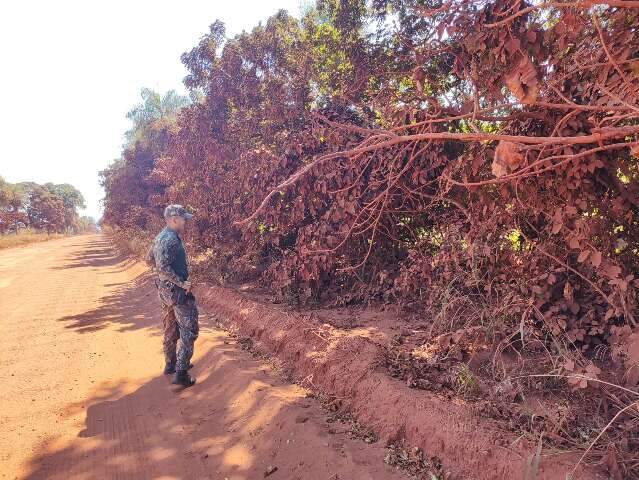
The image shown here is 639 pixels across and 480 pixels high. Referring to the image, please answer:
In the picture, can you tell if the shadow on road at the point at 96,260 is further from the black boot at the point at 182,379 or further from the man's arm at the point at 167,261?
the black boot at the point at 182,379

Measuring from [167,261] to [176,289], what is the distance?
0.36 m

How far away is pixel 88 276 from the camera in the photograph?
14.9 metres

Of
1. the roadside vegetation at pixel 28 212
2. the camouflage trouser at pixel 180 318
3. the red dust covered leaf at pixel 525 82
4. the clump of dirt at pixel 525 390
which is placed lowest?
the clump of dirt at pixel 525 390

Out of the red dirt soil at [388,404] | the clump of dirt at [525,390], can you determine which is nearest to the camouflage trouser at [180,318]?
the red dirt soil at [388,404]

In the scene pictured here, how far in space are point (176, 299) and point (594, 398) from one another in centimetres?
420

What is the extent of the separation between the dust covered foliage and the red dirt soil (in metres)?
0.36

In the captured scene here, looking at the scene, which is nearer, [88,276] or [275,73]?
[275,73]

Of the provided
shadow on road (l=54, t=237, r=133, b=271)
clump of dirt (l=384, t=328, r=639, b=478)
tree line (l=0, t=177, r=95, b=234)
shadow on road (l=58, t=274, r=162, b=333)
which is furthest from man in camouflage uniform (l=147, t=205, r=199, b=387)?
tree line (l=0, t=177, r=95, b=234)

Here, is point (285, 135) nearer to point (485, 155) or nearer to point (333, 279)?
point (333, 279)

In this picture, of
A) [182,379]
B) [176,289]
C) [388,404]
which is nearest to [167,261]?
[176,289]

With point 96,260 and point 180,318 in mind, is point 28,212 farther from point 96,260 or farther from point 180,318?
point 180,318

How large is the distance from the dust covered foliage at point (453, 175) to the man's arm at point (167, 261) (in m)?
1.15

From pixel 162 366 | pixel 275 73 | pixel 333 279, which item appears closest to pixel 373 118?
pixel 333 279

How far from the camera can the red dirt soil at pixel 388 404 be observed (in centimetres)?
266
